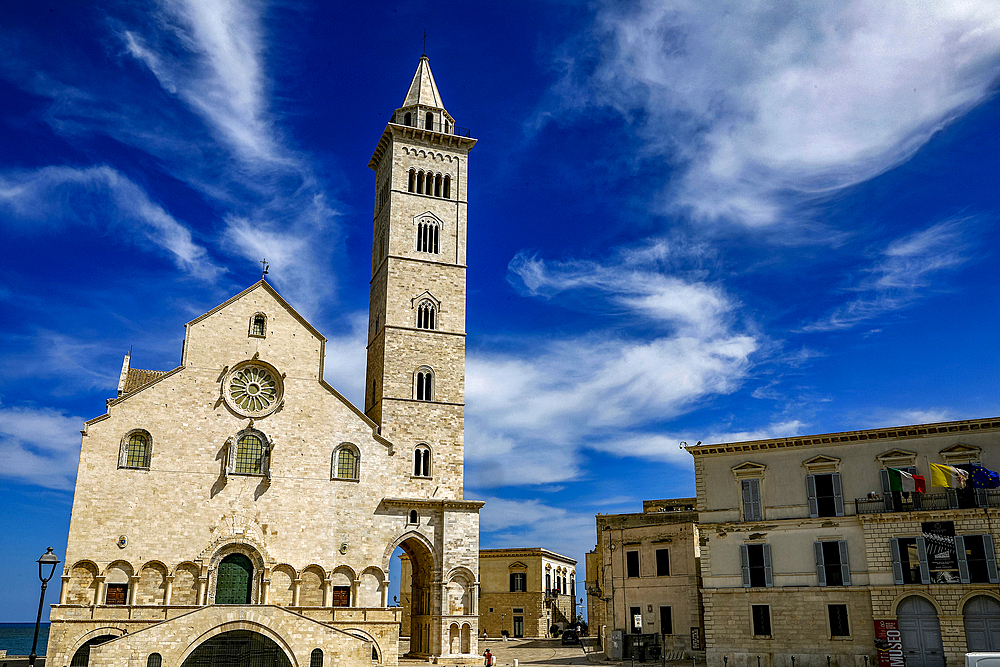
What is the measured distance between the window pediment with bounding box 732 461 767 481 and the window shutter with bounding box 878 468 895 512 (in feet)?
15.8

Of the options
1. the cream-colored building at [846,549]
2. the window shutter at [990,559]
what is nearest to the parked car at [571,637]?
the cream-colored building at [846,549]

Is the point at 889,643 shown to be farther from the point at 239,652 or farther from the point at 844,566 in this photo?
the point at 239,652

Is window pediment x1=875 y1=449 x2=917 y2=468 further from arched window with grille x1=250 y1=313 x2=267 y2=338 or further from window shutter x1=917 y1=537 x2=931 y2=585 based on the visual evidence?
arched window with grille x1=250 y1=313 x2=267 y2=338

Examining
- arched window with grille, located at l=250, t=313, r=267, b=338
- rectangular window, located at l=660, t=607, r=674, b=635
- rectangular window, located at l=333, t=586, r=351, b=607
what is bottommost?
rectangular window, located at l=660, t=607, r=674, b=635

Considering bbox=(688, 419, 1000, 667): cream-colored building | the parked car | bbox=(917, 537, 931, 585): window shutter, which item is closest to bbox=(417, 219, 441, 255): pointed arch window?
bbox=(688, 419, 1000, 667): cream-colored building

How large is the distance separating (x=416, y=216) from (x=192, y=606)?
2359 cm

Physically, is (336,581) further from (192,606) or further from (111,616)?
(111,616)

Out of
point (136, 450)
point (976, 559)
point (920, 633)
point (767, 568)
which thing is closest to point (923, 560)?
point (976, 559)

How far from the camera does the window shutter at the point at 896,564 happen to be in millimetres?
32406

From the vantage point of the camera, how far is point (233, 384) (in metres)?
39.7

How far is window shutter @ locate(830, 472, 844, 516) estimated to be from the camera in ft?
113

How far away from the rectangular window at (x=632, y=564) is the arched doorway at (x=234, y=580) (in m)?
19.8

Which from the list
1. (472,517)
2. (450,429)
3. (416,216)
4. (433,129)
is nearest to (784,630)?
(472,517)

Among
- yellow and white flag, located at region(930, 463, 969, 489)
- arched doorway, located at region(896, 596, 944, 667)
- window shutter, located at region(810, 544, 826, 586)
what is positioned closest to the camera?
arched doorway, located at region(896, 596, 944, 667)
